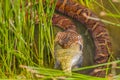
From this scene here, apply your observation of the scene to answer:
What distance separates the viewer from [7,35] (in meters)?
4.01

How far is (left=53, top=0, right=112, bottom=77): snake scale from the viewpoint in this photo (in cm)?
470

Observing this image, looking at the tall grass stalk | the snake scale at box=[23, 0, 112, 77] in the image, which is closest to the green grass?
the tall grass stalk

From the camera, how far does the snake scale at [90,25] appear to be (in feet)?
15.4

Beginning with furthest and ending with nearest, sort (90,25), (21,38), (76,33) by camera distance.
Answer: (90,25)
(76,33)
(21,38)

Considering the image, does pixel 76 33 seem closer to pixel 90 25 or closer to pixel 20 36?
pixel 90 25

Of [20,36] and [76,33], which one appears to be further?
[76,33]

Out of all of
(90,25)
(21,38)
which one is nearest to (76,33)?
(90,25)

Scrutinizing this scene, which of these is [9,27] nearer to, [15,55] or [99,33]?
[15,55]

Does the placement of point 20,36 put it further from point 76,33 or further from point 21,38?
point 76,33

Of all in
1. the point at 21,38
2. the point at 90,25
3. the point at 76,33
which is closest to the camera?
the point at 21,38

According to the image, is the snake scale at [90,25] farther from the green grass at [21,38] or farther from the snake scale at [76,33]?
the green grass at [21,38]

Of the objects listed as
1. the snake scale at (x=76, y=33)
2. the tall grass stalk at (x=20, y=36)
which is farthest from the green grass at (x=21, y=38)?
the snake scale at (x=76, y=33)

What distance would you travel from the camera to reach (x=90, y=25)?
521 cm

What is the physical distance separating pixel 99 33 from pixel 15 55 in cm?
129
